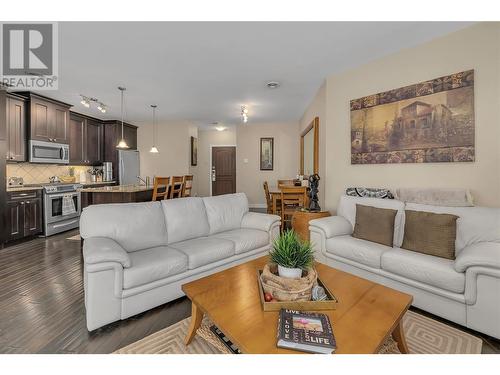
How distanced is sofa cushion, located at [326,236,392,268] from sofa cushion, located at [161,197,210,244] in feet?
4.72

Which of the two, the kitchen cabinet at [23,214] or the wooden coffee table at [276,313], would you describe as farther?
the kitchen cabinet at [23,214]

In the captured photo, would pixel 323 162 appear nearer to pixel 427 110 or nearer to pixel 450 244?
pixel 427 110

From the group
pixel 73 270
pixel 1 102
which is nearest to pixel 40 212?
pixel 1 102

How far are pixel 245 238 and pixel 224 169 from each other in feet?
19.7

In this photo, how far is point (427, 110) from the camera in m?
2.73

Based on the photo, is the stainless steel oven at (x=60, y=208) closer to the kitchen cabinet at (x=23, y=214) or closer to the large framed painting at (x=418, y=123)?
the kitchen cabinet at (x=23, y=214)

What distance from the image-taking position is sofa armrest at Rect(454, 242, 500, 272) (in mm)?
1600

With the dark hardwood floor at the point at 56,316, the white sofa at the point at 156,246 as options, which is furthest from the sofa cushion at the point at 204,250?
the dark hardwood floor at the point at 56,316

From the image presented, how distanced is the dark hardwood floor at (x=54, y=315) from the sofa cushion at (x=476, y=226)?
7.85 feet

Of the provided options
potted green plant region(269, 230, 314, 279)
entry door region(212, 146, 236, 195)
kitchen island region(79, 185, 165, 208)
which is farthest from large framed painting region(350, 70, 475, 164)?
entry door region(212, 146, 236, 195)

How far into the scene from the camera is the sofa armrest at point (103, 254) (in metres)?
1.69

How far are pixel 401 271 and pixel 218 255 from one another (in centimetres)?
162

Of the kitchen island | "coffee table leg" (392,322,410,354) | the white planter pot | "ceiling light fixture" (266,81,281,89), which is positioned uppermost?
"ceiling light fixture" (266,81,281,89)

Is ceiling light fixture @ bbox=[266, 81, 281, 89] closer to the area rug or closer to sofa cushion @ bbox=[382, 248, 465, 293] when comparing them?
sofa cushion @ bbox=[382, 248, 465, 293]
